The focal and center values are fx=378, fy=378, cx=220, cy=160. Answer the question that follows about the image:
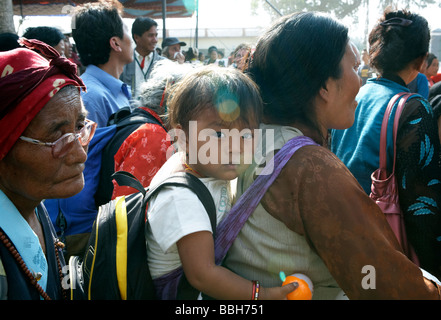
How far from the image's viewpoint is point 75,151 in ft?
4.68

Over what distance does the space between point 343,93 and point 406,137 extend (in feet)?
2.67

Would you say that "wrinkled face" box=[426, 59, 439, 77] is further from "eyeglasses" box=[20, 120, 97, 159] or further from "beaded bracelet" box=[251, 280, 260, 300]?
"eyeglasses" box=[20, 120, 97, 159]

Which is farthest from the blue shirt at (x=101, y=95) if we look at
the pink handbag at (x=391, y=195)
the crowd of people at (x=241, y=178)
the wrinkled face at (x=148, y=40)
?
the wrinkled face at (x=148, y=40)

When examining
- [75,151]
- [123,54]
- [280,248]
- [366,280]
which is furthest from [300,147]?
[123,54]

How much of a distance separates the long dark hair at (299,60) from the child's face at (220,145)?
0.61 feet

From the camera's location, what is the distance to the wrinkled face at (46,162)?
1.31 m

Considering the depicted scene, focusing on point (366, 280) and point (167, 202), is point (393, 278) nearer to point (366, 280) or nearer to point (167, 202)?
point (366, 280)

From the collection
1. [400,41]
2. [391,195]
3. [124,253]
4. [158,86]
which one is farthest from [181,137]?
[400,41]

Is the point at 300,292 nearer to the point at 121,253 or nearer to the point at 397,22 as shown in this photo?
the point at 121,253

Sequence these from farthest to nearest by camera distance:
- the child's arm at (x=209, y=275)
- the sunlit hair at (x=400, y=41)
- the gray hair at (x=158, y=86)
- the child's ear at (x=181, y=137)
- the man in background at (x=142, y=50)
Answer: the man in background at (x=142, y=50) → the sunlit hair at (x=400, y=41) → the gray hair at (x=158, y=86) → the child's ear at (x=181, y=137) → the child's arm at (x=209, y=275)

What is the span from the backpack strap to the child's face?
14 cm

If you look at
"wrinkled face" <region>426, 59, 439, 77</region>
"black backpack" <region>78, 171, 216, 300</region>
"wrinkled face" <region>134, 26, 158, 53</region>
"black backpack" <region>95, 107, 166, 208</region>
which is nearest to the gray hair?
A: "black backpack" <region>95, 107, 166, 208</region>

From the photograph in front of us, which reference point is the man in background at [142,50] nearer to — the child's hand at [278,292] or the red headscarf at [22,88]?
the red headscarf at [22,88]
